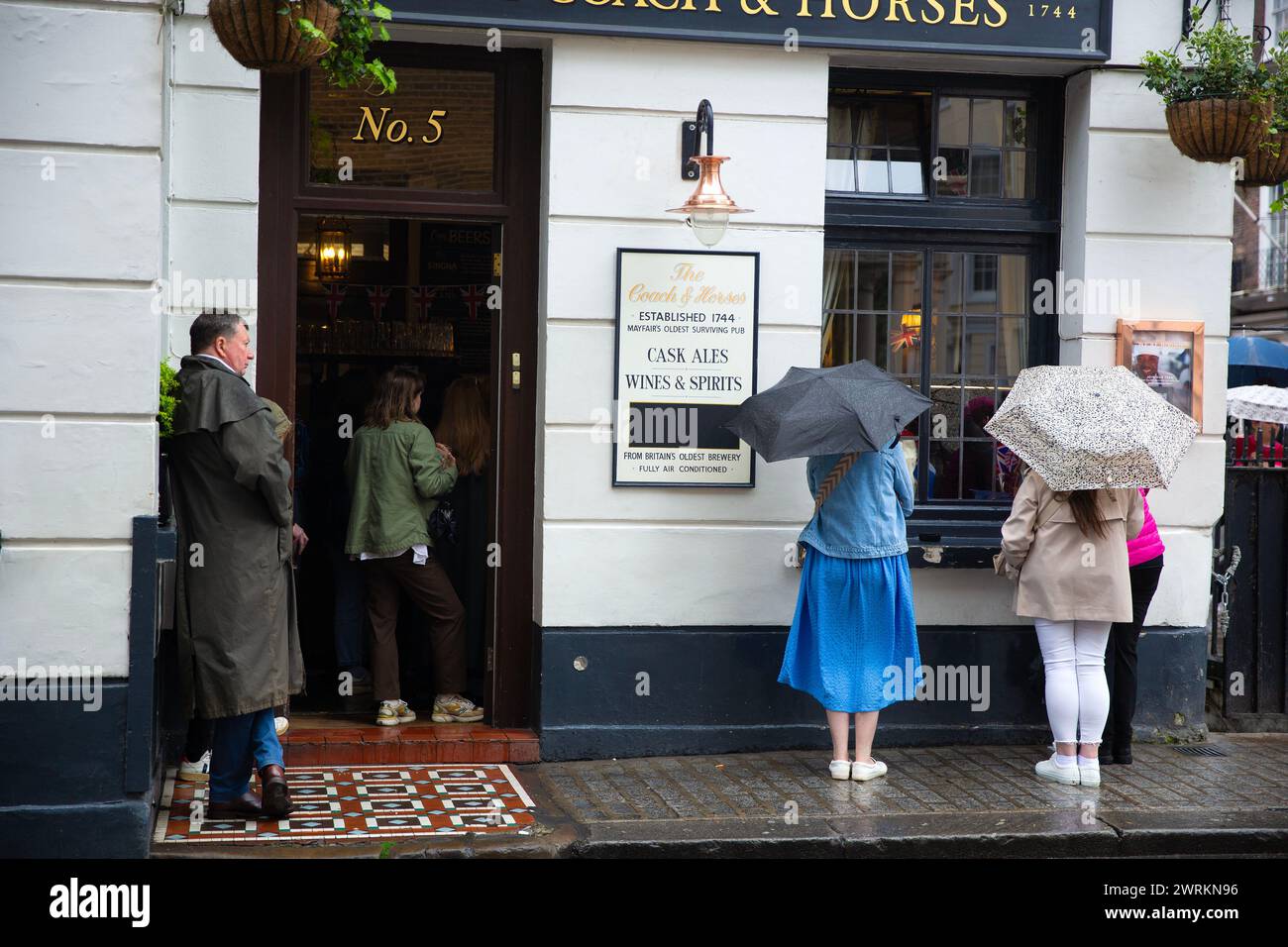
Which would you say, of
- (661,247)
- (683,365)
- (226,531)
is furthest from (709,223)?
(226,531)

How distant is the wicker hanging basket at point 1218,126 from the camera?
7.76 meters

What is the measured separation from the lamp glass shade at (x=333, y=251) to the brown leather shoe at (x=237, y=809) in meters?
4.22

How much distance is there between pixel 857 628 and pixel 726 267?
6.70ft

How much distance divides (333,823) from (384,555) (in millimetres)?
2031

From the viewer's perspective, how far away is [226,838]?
20.4ft

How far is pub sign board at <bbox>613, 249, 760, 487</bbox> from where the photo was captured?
7875 millimetres

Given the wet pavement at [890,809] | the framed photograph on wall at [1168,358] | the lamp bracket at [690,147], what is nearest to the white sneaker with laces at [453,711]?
the wet pavement at [890,809]

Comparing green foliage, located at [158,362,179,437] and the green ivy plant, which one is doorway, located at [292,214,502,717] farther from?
green foliage, located at [158,362,179,437]

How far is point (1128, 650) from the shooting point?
7895mm

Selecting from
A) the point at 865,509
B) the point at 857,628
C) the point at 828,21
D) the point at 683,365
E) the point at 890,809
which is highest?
the point at 828,21

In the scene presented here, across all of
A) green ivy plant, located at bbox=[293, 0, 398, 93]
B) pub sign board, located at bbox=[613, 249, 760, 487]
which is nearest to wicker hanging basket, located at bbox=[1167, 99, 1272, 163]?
pub sign board, located at bbox=[613, 249, 760, 487]

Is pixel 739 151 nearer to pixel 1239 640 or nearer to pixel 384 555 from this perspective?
pixel 384 555

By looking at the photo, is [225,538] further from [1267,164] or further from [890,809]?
[1267,164]

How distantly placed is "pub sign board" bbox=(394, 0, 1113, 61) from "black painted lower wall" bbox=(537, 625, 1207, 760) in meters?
3.14
